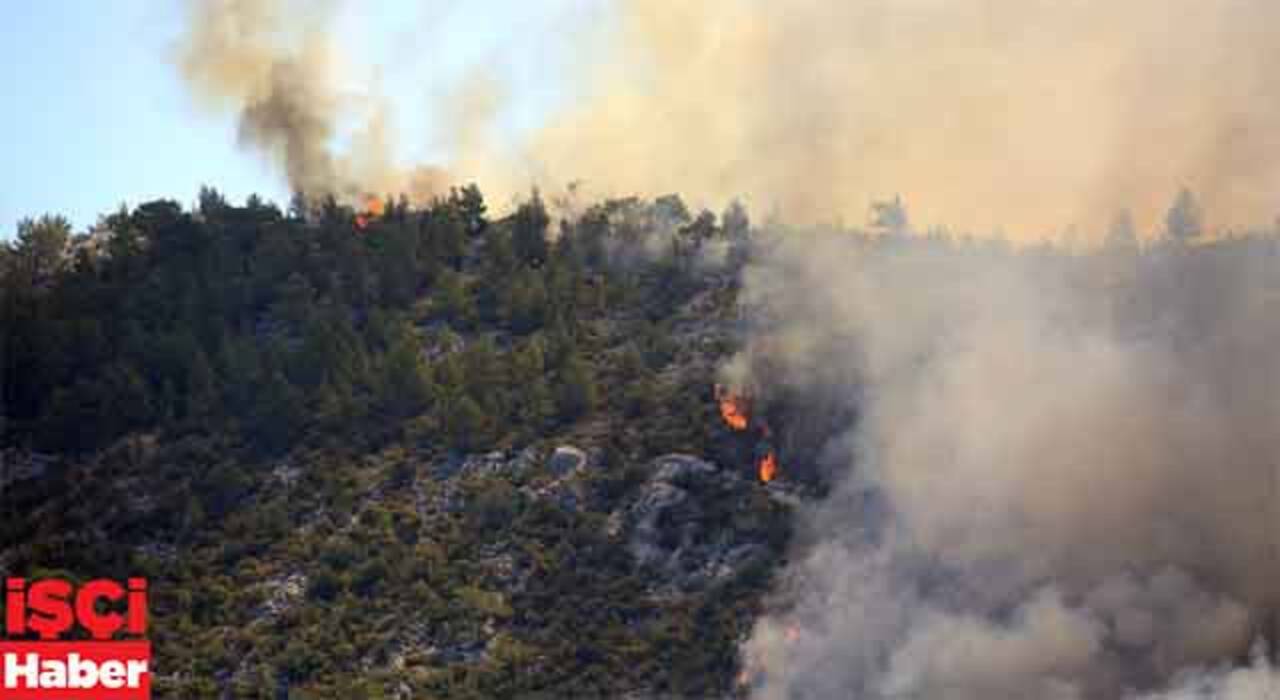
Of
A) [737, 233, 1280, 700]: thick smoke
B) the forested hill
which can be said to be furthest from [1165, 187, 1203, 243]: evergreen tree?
the forested hill

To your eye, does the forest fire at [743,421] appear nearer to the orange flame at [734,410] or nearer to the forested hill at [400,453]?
the orange flame at [734,410]

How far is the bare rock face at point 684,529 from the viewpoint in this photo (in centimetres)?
14100

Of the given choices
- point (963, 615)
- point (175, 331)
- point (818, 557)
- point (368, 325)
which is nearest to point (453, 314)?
point (368, 325)

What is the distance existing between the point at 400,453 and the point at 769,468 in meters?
27.0

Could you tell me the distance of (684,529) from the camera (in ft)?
475

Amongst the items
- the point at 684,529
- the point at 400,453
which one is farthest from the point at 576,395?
the point at 684,529

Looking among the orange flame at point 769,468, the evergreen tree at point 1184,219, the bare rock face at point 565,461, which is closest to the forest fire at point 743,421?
the orange flame at point 769,468

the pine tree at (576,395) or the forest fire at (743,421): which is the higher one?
the pine tree at (576,395)

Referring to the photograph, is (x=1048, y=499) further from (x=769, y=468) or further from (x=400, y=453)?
(x=400, y=453)

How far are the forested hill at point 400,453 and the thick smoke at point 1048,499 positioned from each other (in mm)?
7971

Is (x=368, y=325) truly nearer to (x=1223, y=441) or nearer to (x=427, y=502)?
(x=427, y=502)

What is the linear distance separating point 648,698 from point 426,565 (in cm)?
2105

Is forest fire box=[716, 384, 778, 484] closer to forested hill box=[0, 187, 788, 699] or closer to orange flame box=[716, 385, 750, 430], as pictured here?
orange flame box=[716, 385, 750, 430]

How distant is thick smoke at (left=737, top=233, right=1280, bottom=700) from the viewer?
117750mm
